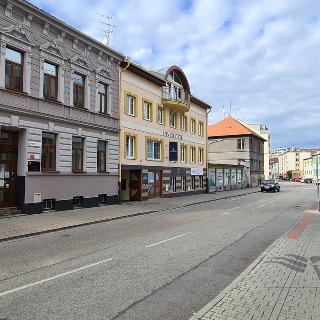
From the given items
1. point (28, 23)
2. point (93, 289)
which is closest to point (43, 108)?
point (28, 23)

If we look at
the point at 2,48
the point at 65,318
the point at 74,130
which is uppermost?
the point at 2,48

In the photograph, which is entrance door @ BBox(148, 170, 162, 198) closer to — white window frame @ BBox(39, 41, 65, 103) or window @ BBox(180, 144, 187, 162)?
window @ BBox(180, 144, 187, 162)

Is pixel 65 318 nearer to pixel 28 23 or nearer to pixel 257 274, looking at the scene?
pixel 257 274

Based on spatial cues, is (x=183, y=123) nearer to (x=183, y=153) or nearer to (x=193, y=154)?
(x=183, y=153)

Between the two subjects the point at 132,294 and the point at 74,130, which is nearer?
the point at 132,294

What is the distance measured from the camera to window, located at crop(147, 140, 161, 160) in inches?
1230

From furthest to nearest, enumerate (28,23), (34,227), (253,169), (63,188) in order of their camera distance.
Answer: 1. (253,169)
2. (63,188)
3. (28,23)
4. (34,227)

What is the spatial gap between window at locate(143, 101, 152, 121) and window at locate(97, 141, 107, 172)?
6.00 m

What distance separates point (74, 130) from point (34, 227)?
813 centimetres

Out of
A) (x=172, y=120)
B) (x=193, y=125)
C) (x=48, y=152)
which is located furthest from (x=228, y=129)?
(x=48, y=152)

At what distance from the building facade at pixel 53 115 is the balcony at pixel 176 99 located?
779cm

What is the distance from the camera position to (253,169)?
215 ft

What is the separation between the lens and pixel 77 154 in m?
22.7

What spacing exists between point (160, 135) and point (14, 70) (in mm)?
15879
